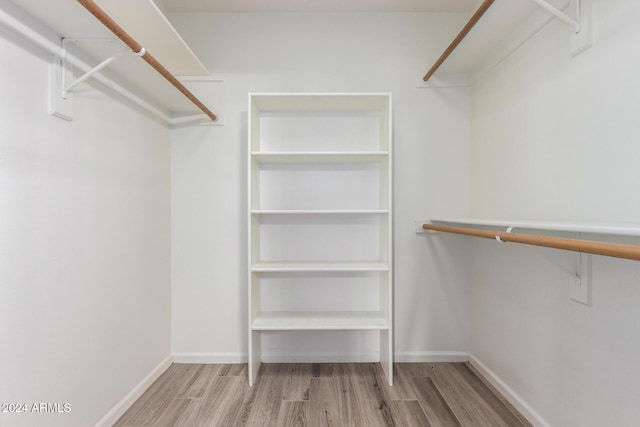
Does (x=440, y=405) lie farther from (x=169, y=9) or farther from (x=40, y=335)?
(x=169, y=9)

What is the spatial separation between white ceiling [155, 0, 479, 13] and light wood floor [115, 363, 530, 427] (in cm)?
235

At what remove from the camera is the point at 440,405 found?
1688 mm

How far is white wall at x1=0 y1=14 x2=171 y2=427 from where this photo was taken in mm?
1054

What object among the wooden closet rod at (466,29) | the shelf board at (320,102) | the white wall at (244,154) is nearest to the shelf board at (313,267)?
the white wall at (244,154)

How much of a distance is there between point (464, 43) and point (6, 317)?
92.0 inches

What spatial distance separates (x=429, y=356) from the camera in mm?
2184

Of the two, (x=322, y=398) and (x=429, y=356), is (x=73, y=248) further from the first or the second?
(x=429, y=356)

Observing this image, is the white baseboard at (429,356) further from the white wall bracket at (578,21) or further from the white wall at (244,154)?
the white wall bracket at (578,21)

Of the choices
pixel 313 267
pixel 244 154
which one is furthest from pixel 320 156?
pixel 313 267

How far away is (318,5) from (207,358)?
2.45 m

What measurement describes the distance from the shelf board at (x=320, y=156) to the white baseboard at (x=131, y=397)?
1.42m

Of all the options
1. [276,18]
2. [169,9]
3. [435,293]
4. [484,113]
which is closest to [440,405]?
[435,293]

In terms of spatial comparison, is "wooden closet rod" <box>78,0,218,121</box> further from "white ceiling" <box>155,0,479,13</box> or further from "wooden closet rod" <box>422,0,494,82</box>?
"wooden closet rod" <box>422,0,494,82</box>

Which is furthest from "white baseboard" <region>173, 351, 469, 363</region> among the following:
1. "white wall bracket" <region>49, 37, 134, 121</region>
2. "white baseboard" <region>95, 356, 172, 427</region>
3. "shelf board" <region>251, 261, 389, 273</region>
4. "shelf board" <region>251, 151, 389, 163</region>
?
"white wall bracket" <region>49, 37, 134, 121</region>
